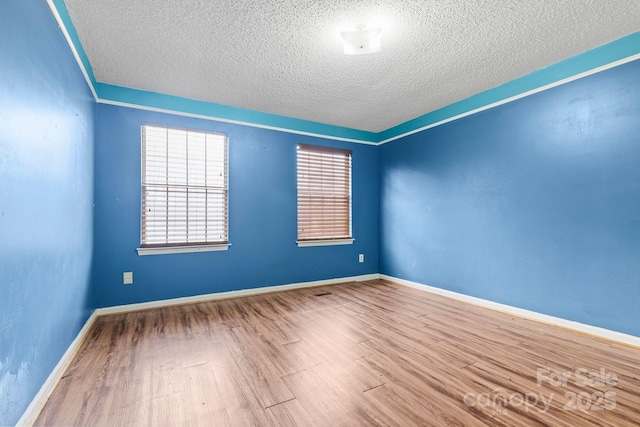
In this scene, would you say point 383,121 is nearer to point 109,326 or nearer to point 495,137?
point 495,137

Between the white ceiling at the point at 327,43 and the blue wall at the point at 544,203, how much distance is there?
0.52 meters

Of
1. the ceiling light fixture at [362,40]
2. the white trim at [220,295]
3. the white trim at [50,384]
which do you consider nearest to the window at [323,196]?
the white trim at [220,295]

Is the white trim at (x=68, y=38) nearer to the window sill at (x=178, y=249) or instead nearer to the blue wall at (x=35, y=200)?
the blue wall at (x=35, y=200)

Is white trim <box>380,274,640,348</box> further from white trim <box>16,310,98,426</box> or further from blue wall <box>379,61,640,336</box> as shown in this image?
white trim <box>16,310,98,426</box>

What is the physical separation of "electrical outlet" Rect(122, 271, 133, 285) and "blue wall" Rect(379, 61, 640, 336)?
12.8 feet

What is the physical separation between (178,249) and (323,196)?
7.53 ft

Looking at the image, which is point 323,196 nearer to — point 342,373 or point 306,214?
point 306,214

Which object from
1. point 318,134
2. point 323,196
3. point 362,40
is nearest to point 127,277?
point 323,196

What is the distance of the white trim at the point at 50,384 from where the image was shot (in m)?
1.38

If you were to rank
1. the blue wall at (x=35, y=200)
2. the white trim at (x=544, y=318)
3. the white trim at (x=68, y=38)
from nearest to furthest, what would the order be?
the blue wall at (x=35, y=200), the white trim at (x=68, y=38), the white trim at (x=544, y=318)

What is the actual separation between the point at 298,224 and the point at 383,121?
2217 millimetres

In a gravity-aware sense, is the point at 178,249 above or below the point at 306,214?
below

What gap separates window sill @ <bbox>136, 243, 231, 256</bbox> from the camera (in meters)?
3.17

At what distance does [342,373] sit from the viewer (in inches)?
73.5
